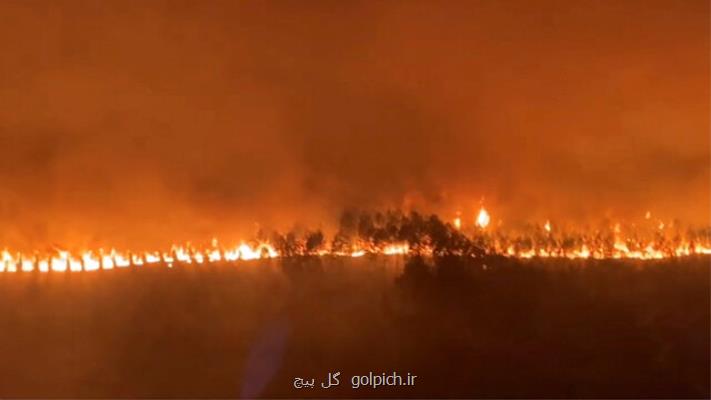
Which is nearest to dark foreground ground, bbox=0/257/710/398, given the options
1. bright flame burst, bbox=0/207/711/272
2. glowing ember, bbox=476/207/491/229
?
bright flame burst, bbox=0/207/711/272

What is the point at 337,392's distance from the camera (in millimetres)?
5426

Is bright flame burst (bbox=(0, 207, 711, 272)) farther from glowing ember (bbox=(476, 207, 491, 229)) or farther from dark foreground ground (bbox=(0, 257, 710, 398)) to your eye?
dark foreground ground (bbox=(0, 257, 710, 398))

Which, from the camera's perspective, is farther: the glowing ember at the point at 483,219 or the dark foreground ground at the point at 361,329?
the glowing ember at the point at 483,219

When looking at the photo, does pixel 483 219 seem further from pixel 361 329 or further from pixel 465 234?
pixel 361 329

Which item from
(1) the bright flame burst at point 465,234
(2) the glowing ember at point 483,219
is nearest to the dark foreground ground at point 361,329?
(1) the bright flame burst at point 465,234

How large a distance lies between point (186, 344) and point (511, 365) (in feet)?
7.84

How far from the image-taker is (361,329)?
5.68m

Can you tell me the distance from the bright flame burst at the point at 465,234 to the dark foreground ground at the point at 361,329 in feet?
→ 0.47

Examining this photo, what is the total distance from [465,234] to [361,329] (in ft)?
3.98

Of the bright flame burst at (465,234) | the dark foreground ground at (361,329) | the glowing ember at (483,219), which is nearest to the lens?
the dark foreground ground at (361,329)

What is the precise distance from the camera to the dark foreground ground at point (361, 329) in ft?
18.0

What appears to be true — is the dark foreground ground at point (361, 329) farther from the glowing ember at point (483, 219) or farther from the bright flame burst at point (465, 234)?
the glowing ember at point (483, 219)

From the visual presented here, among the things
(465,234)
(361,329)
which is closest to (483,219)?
(465,234)

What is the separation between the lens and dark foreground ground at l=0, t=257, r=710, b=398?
547 centimetres
